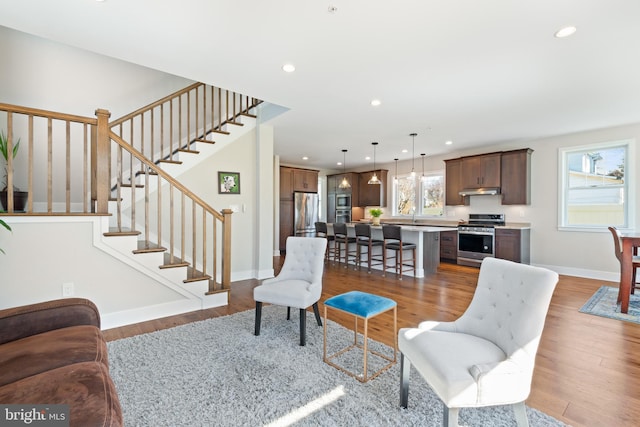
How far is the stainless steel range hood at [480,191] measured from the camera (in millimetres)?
5980

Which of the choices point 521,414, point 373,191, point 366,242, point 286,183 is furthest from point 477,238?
point 521,414

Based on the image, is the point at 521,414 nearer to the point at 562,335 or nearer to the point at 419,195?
the point at 562,335

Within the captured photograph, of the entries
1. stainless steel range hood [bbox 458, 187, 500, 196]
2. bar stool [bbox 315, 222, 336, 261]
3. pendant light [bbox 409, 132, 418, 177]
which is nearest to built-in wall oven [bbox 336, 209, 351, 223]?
bar stool [bbox 315, 222, 336, 261]

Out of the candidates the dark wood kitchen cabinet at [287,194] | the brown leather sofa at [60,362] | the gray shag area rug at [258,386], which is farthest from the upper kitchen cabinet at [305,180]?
the brown leather sofa at [60,362]

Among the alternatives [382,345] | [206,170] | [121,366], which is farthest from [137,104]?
[382,345]

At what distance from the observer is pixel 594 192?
5.13 metres

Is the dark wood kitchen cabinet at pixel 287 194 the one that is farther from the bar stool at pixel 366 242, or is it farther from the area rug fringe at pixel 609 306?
the area rug fringe at pixel 609 306

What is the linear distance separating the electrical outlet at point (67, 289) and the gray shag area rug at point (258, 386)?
0.67m

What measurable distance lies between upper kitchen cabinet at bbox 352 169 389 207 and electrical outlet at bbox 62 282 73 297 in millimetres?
7050

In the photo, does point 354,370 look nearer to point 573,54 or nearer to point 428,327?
point 428,327

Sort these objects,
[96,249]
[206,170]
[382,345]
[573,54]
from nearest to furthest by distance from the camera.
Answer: [382,345]
[573,54]
[96,249]
[206,170]

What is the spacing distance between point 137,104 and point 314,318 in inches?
171

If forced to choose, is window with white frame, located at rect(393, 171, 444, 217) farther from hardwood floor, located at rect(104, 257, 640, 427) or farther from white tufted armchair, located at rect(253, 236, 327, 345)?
white tufted armchair, located at rect(253, 236, 327, 345)

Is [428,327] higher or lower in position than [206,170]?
lower
